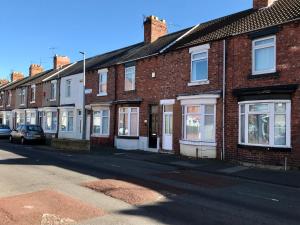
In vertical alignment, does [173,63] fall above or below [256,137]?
above

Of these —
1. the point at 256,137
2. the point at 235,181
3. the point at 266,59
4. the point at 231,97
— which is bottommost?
the point at 235,181

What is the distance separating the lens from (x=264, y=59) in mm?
16453

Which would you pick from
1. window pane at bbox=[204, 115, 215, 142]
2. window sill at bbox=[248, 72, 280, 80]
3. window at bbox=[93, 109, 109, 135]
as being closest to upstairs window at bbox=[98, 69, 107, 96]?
window at bbox=[93, 109, 109, 135]

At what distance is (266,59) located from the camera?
1636 centimetres

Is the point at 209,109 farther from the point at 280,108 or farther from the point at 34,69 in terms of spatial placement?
the point at 34,69

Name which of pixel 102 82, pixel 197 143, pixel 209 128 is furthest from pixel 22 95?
pixel 209 128

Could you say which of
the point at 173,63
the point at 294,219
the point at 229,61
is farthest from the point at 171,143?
the point at 294,219

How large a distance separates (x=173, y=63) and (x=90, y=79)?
388 inches

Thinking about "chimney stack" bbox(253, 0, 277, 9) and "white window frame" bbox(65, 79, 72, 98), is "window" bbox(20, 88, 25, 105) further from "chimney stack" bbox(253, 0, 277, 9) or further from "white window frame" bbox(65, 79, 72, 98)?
"chimney stack" bbox(253, 0, 277, 9)

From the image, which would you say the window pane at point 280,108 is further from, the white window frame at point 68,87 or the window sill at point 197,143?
the white window frame at point 68,87

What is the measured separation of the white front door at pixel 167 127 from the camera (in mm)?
21094

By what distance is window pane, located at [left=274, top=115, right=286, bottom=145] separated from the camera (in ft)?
50.5

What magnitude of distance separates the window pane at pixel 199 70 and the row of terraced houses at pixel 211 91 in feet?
0.17

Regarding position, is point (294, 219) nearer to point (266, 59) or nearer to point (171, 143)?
point (266, 59)
